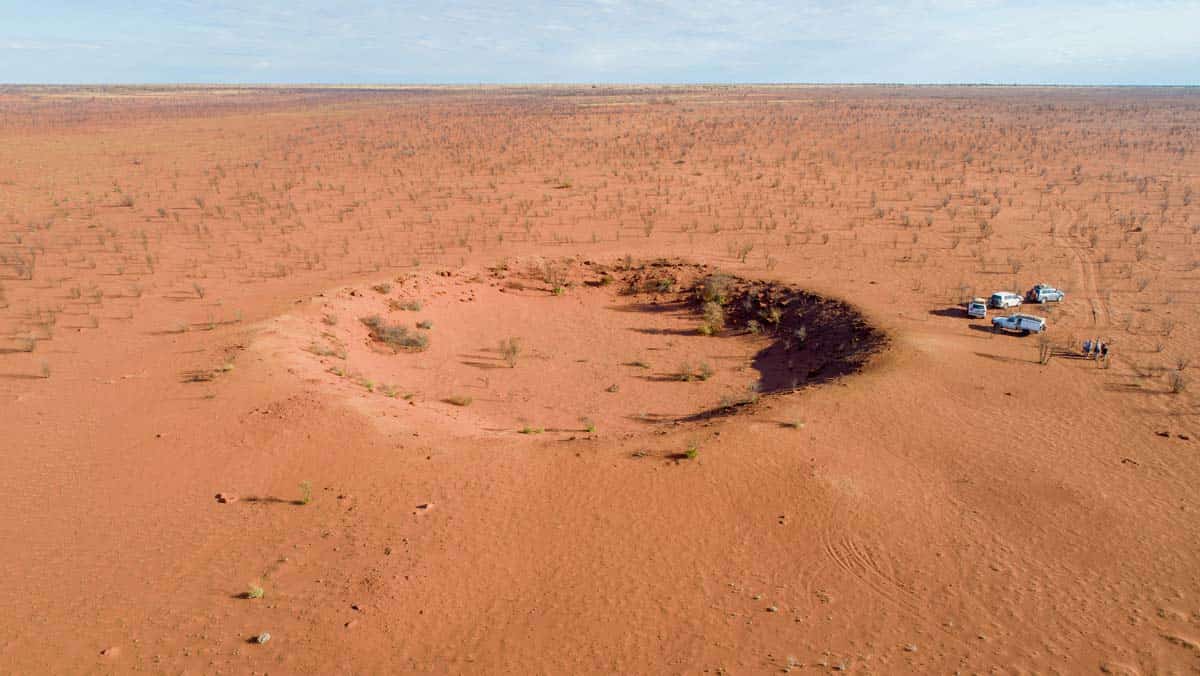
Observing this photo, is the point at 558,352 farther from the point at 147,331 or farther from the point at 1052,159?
the point at 1052,159

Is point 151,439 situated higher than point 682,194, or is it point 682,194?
point 682,194

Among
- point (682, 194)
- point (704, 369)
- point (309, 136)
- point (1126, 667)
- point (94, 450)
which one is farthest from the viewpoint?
point (309, 136)

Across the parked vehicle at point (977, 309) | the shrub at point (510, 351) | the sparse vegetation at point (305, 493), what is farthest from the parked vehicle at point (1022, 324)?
the sparse vegetation at point (305, 493)

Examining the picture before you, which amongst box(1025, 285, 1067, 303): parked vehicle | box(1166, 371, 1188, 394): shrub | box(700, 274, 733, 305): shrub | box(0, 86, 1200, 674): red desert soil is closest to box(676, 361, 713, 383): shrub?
box(0, 86, 1200, 674): red desert soil

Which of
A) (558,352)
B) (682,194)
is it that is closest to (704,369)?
(558,352)

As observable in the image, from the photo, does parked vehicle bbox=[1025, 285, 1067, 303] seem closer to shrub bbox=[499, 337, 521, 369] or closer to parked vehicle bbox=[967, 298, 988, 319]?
parked vehicle bbox=[967, 298, 988, 319]

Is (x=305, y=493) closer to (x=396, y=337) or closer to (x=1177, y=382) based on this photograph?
(x=396, y=337)
